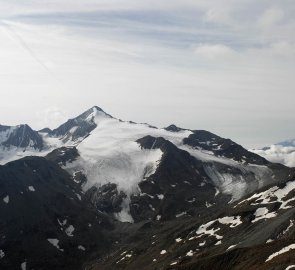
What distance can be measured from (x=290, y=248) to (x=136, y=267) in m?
100

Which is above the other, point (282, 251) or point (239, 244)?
point (282, 251)

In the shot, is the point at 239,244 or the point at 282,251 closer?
the point at 282,251

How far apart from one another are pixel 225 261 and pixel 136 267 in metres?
82.7

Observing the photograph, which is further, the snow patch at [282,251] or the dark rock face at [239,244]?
the dark rock face at [239,244]

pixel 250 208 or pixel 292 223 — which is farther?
pixel 250 208

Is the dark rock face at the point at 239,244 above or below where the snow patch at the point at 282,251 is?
below

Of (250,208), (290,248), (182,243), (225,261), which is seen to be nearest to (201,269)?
(225,261)

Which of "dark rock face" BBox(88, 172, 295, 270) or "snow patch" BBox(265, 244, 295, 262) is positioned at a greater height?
"snow patch" BBox(265, 244, 295, 262)

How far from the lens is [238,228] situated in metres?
177

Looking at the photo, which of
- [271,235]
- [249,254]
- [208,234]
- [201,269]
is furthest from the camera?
[208,234]

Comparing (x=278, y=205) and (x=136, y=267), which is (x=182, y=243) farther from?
(x=278, y=205)

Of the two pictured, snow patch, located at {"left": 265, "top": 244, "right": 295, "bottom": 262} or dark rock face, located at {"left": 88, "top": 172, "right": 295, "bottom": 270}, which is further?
dark rock face, located at {"left": 88, "top": 172, "right": 295, "bottom": 270}

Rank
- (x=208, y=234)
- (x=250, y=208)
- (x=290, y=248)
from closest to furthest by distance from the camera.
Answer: (x=290, y=248)
(x=208, y=234)
(x=250, y=208)

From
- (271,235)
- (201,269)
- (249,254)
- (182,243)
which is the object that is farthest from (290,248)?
(182,243)
